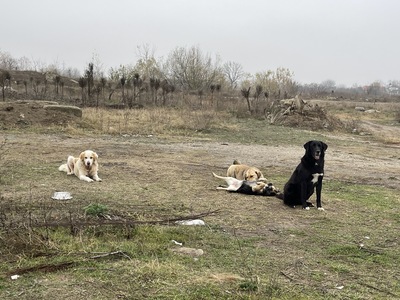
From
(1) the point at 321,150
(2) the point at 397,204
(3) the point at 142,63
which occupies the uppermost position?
(3) the point at 142,63

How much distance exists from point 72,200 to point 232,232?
2.83 m

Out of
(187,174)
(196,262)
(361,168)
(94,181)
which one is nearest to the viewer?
(196,262)

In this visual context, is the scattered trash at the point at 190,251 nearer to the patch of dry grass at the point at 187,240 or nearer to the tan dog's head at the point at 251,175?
the patch of dry grass at the point at 187,240

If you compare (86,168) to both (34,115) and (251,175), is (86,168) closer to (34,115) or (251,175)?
(251,175)

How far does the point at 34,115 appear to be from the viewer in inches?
794

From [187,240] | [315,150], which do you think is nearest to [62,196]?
[187,240]

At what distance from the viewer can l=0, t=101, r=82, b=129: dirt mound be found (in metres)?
19.4

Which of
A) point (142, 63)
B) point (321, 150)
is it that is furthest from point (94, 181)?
point (142, 63)

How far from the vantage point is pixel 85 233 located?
16.7 ft

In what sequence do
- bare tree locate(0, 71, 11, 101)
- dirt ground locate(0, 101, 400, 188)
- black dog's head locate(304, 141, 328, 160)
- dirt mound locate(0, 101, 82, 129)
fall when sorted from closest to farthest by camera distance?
black dog's head locate(304, 141, 328, 160) → dirt ground locate(0, 101, 400, 188) → dirt mound locate(0, 101, 82, 129) → bare tree locate(0, 71, 11, 101)

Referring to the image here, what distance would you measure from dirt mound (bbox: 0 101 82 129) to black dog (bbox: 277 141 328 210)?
48.4ft

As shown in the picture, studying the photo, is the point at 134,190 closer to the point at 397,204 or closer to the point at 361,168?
the point at 397,204

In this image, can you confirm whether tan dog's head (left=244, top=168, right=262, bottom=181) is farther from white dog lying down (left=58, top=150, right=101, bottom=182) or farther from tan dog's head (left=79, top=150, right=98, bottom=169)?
tan dog's head (left=79, top=150, right=98, bottom=169)

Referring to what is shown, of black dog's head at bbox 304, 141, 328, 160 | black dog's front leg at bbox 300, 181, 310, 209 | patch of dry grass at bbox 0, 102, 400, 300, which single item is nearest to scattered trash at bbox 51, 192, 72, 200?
patch of dry grass at bbox 0, 102, 400, 300
